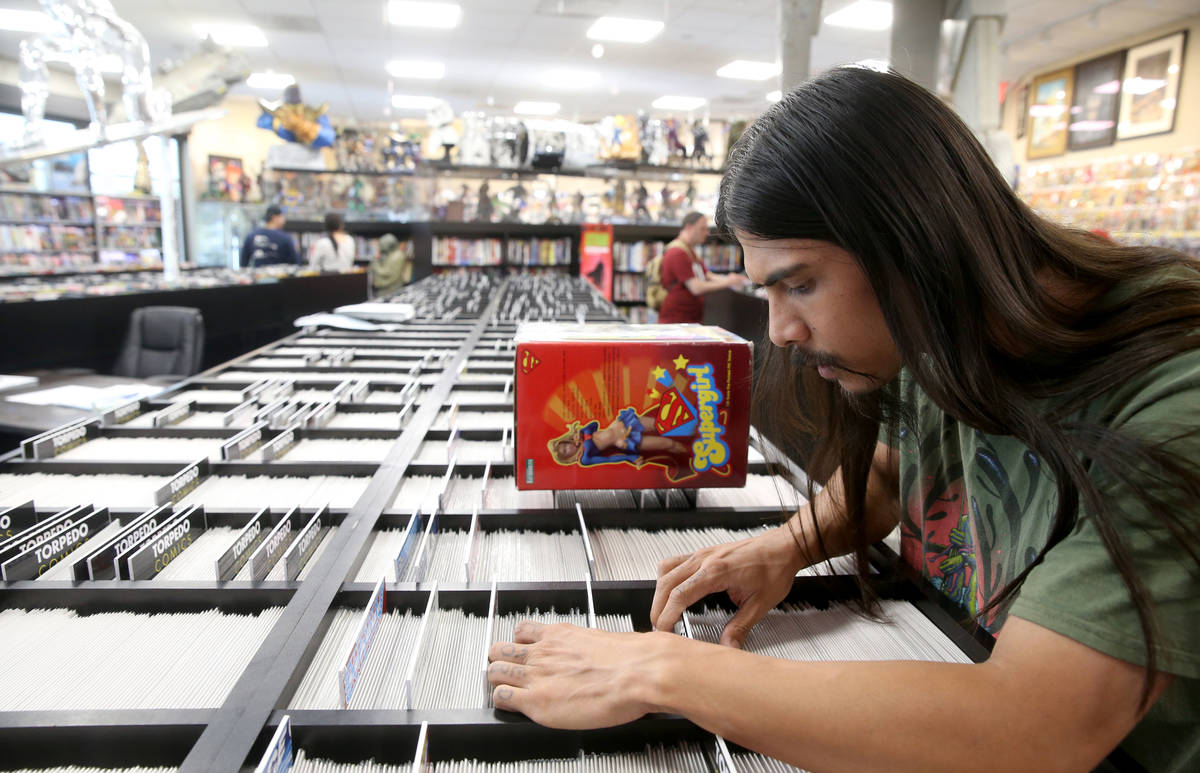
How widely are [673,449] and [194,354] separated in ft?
9.58

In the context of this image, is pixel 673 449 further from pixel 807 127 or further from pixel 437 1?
pixel 437 1

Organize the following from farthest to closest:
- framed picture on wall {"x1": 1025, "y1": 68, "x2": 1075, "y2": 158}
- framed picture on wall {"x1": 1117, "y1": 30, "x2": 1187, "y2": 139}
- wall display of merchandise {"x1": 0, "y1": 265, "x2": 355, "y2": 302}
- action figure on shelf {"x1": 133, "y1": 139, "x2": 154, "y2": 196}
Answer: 1. action figure on shelf {"x1": 133, "y1": 139, "x2": 154, "y2": 196}
2. framed picture on wall {"x1": 1025, "y1": 68, "x2": 1075, "y2": 158}
3. framed picture on wall {"x1": 1117, "y1": 30, "x2": 1187, "y2": 139}
4. wall display of merchandise {"x1": 0, "y1": 265, "x2": 355, "y2": 302}

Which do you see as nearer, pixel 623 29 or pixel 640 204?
pixel 640 204

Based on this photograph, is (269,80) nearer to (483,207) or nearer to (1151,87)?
(483,207)

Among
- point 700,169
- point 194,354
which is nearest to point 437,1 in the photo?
point 700,169

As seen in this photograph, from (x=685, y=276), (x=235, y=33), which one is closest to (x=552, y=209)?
(x=685, y=276)

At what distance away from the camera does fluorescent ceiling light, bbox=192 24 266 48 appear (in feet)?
25.8

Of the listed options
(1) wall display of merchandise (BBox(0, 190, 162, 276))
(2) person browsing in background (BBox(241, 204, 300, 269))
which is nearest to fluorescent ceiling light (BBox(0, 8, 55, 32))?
(1) wall display of merchandise (BBox(0, 190, 162, 276))

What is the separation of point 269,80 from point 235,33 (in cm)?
222

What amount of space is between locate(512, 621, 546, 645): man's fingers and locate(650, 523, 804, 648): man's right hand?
0.15 metres

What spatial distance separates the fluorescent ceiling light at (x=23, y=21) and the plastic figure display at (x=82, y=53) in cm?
515

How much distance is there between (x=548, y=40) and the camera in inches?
327

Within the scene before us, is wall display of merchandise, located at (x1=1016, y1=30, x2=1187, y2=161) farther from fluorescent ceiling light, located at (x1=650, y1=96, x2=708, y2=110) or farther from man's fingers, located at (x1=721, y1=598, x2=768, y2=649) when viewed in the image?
man's fingers, located at (x1=721, y1=598, x2=768, y2=649)

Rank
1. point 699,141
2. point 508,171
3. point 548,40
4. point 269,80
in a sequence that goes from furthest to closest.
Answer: point 269,80 < point 548,40 < point 699,141 < point 508,171
